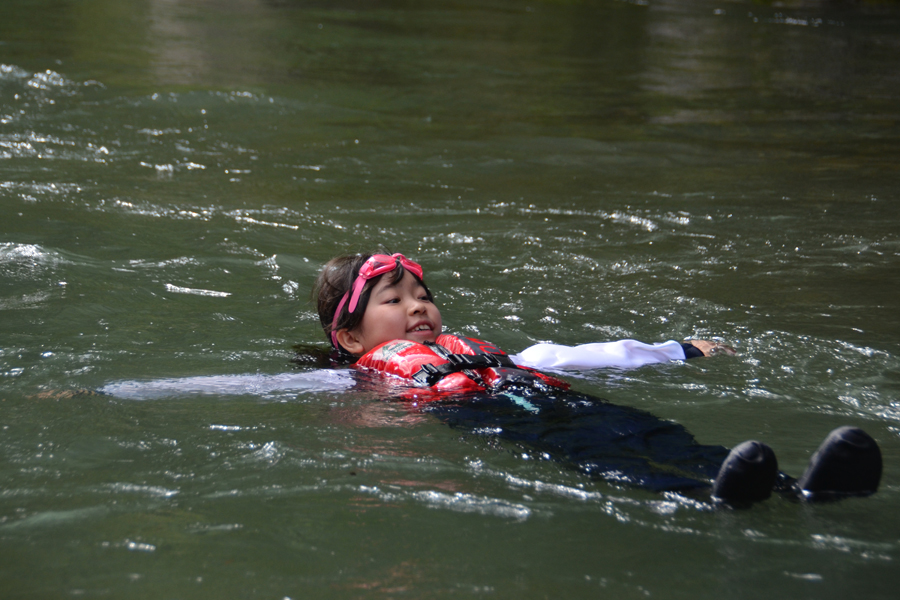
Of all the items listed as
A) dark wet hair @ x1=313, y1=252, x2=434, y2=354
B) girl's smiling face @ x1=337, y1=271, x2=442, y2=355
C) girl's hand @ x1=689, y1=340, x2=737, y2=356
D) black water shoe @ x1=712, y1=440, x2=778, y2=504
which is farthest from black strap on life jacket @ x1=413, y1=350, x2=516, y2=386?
black water shoe @ x1=712, y1=440, x2=778, y2=504

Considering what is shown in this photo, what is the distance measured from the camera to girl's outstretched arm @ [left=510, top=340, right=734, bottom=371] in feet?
12.8

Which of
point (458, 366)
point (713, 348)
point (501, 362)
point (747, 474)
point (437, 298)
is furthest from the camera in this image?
point (437, 298)

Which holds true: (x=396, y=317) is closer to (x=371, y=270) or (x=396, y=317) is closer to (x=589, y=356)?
(x=371, y=270)

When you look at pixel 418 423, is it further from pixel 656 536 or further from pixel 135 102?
pixel 135 102

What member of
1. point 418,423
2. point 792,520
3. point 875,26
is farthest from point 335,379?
point 875,26

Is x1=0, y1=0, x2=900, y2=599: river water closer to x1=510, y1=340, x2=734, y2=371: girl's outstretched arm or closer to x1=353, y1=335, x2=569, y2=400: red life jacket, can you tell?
x1=510, y1=340, x2=734, y2=371: girl's outstretched arm

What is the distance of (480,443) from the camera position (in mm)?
3051

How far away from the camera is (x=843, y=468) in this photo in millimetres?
2467

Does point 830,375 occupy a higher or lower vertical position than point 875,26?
lower

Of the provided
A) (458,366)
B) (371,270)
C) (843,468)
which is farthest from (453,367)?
(843,468)

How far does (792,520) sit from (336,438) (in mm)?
1580

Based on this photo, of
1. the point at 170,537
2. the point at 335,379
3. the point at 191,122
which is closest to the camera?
the point at 170,537

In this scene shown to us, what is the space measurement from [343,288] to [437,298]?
107 centimetres

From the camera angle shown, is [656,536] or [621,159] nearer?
[656,536]
